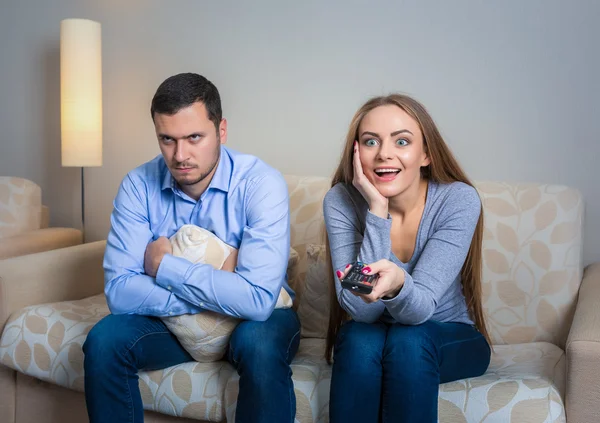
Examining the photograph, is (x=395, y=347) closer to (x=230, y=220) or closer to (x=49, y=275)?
(x=230, y=220)

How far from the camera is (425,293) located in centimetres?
154

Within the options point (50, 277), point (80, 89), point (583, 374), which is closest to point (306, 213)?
point (50, 277)

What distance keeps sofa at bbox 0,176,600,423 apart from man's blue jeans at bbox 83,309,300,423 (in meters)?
0.08

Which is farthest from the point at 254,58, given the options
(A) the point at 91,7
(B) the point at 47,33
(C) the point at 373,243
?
(C) the point at 373,243

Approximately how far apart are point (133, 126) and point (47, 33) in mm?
619

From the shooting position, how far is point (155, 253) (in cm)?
182

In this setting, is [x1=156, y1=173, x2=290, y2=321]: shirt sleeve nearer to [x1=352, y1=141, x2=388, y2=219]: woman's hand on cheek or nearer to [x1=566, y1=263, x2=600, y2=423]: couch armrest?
[x1=352, y1=141, x2=388, y2=219]: woman's hand on cheek

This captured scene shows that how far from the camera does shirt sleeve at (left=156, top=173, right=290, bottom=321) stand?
1.70m

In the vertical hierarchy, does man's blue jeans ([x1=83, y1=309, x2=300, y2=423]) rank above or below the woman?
below

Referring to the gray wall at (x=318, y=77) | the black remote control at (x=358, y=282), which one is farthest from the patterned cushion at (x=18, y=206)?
the black remote control at (x=358, y=282)

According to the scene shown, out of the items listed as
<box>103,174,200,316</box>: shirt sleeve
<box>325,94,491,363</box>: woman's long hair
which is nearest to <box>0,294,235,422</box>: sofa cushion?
<box>103,174,200,316</box>: shirt sleeve

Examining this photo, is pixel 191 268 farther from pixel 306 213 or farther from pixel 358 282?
pixel 306 213

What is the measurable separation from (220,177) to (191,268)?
0.29 meters

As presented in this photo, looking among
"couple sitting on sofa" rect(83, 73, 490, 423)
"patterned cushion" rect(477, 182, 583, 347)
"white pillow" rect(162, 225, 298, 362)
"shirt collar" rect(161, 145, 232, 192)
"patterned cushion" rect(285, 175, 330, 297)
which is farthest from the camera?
"patterned cushion" rect(285, 175, 330, 297)
